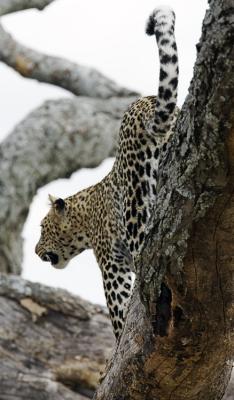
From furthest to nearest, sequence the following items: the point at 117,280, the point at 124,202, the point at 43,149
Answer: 1. the point at 43,149
2. the point at 117,280
3. the point at 124,202

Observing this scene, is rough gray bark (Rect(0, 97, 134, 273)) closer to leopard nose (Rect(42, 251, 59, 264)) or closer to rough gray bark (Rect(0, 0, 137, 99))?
rough gray bark (Rect(0, 0, 137, 99))

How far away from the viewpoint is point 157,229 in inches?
192

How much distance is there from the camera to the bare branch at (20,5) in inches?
495

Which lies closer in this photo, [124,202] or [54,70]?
[124,202]

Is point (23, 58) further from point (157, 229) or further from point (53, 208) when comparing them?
point (157, 229)

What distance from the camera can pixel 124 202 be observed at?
803 centimetres

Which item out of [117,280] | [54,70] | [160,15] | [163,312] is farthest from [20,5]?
[163,312]

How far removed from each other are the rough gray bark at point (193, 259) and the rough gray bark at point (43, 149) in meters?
6.88

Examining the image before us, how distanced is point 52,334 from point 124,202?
12.1ft

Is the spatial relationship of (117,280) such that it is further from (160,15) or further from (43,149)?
(43,149)

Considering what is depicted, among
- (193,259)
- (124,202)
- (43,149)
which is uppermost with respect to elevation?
(43,149)

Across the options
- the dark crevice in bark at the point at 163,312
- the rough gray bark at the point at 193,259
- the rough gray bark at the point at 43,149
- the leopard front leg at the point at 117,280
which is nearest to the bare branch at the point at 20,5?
the rough gray bark at the point at 43,149

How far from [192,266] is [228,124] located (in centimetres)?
81

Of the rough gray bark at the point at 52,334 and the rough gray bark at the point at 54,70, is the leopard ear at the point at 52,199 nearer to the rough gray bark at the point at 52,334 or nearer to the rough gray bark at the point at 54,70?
the rough gray bark at the point at 52,334
